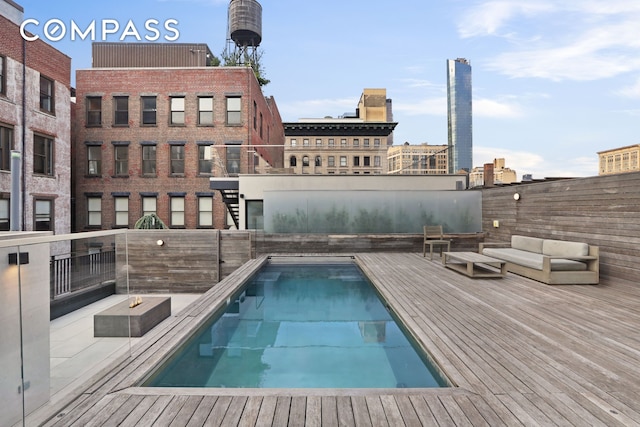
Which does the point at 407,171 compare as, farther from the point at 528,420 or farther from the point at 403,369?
the point at 528,420

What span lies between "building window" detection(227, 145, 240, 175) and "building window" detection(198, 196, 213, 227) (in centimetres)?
276

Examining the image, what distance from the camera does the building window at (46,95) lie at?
676 inches

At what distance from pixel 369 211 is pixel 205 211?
1130 centimetres

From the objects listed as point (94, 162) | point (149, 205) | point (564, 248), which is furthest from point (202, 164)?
point (564, 248)

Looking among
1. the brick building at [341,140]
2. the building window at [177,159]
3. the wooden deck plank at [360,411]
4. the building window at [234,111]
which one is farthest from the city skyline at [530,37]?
the brick building at [341,140]

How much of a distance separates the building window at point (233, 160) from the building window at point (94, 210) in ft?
27.3

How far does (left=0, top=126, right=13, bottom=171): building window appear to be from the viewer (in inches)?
585

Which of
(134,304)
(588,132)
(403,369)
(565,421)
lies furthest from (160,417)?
(588,132)

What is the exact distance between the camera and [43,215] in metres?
17.2

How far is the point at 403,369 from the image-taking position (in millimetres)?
3990

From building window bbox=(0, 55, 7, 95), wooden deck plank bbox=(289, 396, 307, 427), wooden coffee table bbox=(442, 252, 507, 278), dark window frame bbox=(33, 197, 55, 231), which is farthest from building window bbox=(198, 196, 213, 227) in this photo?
wooden deck plank bbox=(289, 396, 307, 427)

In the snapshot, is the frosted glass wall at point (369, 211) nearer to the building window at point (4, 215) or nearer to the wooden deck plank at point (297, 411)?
the wooden deck plank at point (297, 411)

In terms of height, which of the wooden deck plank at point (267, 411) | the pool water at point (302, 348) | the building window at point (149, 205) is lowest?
the pool water at point (302, 348)

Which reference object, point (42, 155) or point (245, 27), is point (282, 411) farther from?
point (245, 27)
